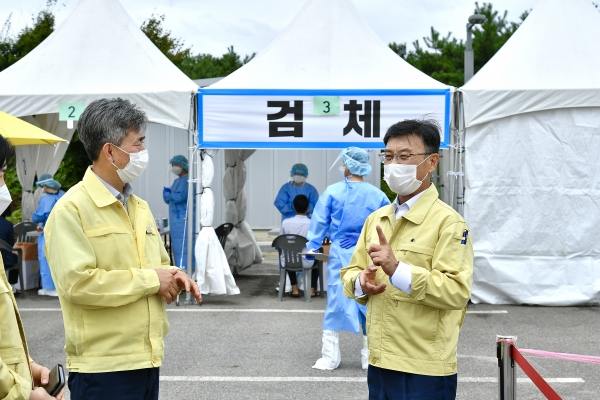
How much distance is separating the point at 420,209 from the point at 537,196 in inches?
249

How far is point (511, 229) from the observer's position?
872cm

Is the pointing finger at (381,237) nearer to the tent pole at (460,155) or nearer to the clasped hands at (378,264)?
the clasped hands at (378,264)

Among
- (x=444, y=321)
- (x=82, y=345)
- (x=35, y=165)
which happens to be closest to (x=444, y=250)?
(x=444, y=321)

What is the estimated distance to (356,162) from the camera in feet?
20.4

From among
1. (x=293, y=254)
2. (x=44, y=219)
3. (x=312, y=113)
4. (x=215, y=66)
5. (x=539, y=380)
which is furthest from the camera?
(x=215, y=66)

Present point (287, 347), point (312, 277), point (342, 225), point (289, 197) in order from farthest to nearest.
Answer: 1. point (289, 197)
2. point (312, 277)
3. point (287, 347)
4. point (342, 225)

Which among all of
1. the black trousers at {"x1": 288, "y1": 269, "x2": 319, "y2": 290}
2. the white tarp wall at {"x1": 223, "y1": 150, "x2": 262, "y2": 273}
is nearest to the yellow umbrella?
the black trousers at {"x1": 288, "y1": 269, "x2": 319, "y2": 290}

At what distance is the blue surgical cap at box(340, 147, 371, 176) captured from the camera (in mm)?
6223

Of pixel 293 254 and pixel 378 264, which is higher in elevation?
pixel 378 264

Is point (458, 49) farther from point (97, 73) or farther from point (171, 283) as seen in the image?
point (171, 283)

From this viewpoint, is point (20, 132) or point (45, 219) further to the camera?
point (45, 219)

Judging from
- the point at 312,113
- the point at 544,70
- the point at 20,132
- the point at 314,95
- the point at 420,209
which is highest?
the point at 544,70

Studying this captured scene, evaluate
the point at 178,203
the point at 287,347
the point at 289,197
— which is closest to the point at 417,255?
the point at 287,347

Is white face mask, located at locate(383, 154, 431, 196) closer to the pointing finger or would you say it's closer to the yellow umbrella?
the pointing finger
